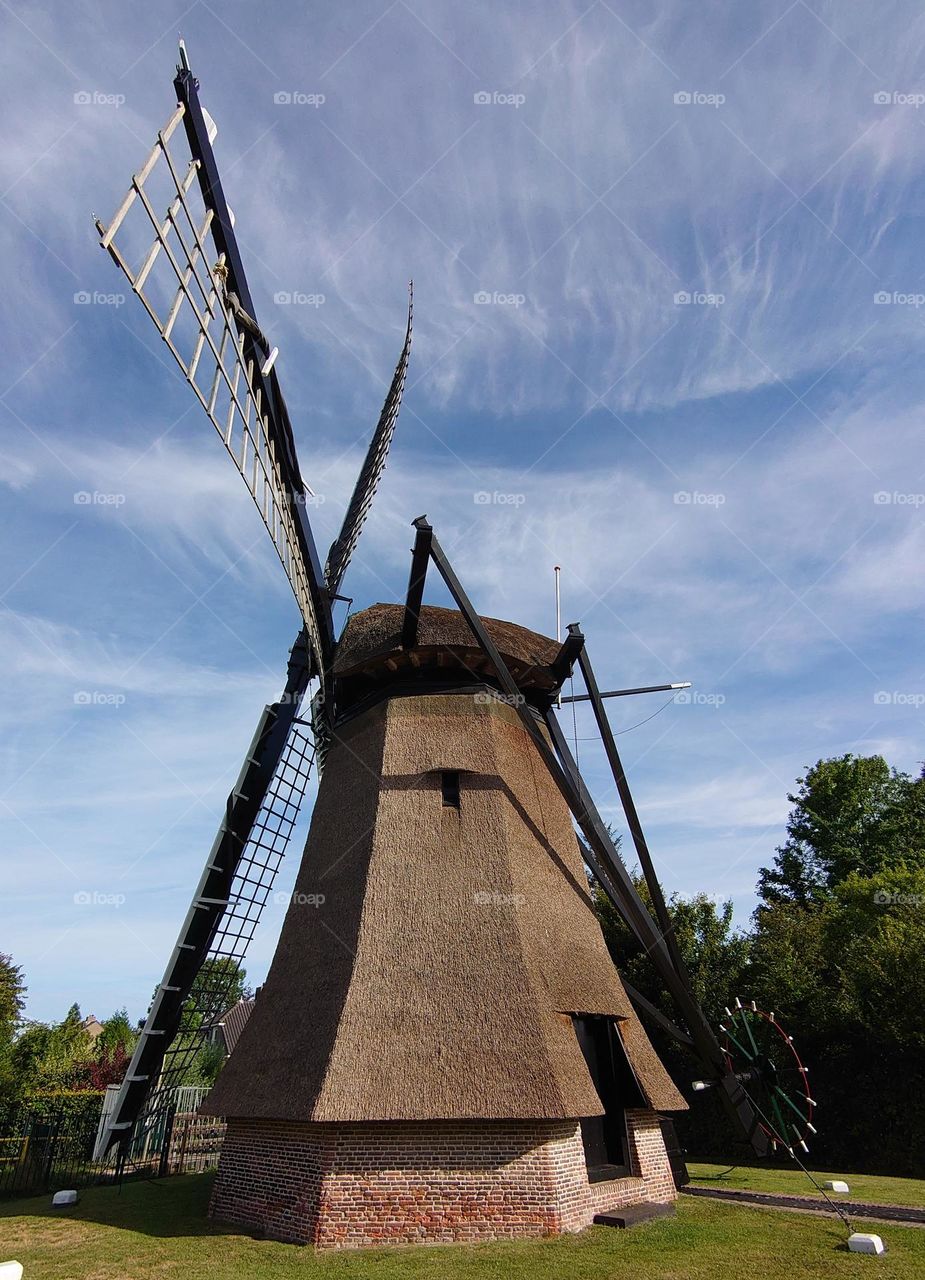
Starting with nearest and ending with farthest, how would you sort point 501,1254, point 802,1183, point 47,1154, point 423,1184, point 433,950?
point 501,1254
point 423,1184
point 433,950
point 802,1183
point 47,1154

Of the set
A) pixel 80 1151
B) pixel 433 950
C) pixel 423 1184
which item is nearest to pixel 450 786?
pixel 433 950

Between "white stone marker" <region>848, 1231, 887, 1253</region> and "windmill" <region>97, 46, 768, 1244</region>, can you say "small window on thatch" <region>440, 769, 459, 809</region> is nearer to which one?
"windmill" <region>97, 46, 768, 1244</region>

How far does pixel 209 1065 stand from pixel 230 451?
39.4m

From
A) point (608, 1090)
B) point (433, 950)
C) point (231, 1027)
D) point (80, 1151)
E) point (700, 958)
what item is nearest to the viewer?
point (433, 950)

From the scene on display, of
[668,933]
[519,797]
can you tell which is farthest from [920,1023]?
[519,797]

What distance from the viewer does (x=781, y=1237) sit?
8.49 meters

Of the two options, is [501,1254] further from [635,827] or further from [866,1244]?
[635,827]

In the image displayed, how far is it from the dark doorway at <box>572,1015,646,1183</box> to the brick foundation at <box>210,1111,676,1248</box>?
970 millimetres

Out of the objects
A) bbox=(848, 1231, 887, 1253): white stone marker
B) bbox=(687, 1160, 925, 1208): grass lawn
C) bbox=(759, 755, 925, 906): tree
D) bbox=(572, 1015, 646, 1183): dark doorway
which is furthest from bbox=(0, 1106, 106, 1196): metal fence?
bbox=(759, 755, 925, 906): tree

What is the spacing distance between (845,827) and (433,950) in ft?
93.0

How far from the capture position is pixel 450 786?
1177cm

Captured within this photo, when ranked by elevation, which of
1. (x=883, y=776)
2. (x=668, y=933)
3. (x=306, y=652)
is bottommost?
(x=668, y=933)

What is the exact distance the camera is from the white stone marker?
7715 mm

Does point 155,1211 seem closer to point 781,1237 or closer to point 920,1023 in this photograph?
point 781,1237
